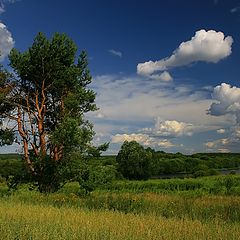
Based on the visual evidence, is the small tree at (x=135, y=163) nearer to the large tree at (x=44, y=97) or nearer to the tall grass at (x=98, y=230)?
the large tree at (x=44, y=97)

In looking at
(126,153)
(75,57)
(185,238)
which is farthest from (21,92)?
(126,153)

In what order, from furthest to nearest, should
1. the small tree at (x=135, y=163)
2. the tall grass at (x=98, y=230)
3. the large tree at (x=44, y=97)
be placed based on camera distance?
1. the small tree at (x=135, y=163)
2. the large tree at (x=44, y=97)
3. the tall grass at (x=98, y=230)

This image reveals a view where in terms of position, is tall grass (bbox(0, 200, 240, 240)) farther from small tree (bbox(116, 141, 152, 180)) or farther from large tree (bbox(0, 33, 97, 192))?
small tree (bbox(116, 141, 152, 180))

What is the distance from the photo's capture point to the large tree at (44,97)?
25.1 m

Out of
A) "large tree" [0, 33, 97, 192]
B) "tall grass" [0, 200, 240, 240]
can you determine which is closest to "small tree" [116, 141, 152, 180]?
"large tree" [0, 33, 97, 192]

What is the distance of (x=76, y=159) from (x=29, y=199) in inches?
236

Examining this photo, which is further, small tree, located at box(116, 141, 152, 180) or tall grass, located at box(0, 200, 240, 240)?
small tree, located at box(116, 141, 152, 180)

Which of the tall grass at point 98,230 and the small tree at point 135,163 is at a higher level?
the small tree at point 135,163

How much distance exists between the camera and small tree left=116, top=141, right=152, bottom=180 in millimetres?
72188

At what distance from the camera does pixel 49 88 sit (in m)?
26.3

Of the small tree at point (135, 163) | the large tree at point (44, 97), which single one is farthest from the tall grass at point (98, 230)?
the small tree at point (135, 163)

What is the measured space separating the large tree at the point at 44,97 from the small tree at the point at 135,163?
46615 mm

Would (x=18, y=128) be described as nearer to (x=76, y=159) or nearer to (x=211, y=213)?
(x=76, y=159)

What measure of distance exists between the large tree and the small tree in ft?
153
